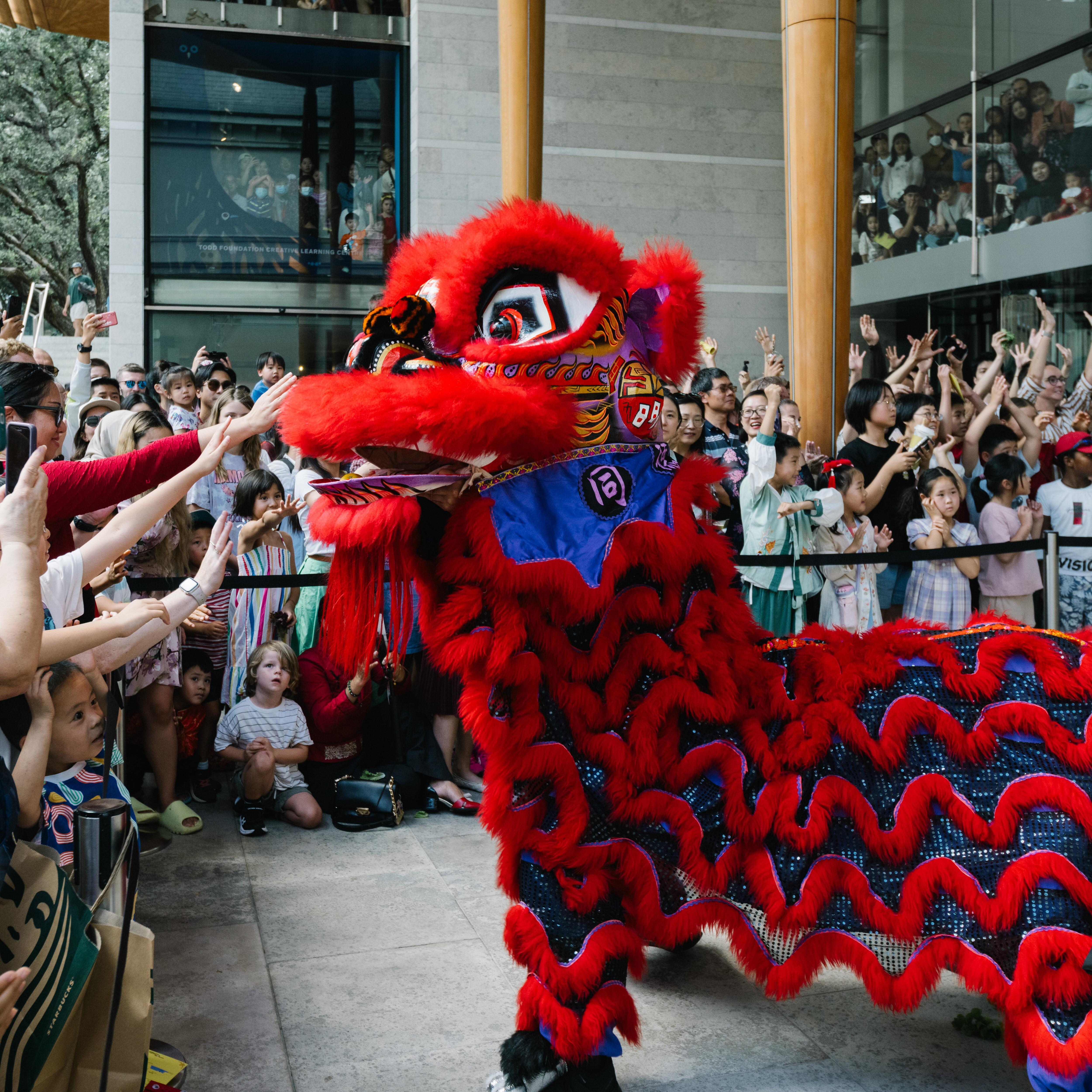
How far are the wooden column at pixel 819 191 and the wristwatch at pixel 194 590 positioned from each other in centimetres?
355

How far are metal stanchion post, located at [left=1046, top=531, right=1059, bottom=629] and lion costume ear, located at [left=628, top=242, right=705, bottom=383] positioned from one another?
251 cm

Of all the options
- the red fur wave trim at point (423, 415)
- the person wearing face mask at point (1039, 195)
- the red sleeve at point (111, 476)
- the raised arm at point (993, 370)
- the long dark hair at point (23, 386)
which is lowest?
the red sleeve at point (111, 476)

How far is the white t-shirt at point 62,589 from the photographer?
267 centimetres

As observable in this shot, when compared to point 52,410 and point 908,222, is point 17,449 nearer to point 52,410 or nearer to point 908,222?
point 52,410

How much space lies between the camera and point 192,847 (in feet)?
13.6

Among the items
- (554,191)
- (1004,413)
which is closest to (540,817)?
(1004,413)

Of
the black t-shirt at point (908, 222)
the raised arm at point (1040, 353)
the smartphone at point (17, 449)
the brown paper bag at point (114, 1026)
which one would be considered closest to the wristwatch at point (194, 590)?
the smartphone at point (17, 449)

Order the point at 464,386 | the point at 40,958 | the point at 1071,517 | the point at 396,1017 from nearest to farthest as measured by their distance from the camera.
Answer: the point at 40,958 → the point at 464,386 → the point at 396,1017 → the point at 1071,517

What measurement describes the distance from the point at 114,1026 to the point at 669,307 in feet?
6.10

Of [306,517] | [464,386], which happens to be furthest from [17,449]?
[464,386]

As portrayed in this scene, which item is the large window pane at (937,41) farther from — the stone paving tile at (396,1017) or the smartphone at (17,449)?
the smartphone at (17,449)

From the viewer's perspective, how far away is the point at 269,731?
4.51 metres

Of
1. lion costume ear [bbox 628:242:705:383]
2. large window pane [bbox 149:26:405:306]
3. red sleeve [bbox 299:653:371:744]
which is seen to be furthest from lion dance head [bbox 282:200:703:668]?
large window pane [bbox 149:26:405:306]

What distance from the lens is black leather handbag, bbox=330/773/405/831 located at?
4387 mm
